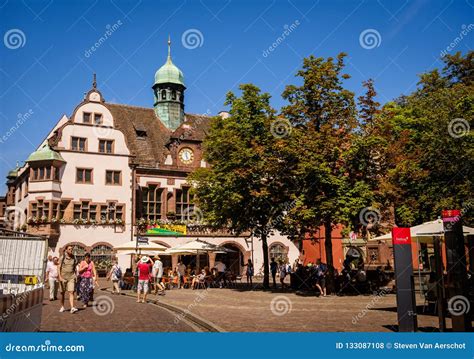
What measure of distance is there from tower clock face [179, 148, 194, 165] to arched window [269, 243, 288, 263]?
10160 mm

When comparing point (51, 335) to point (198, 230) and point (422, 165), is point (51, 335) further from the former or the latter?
point (198, 230)

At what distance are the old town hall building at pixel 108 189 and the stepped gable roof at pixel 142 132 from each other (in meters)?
0.10

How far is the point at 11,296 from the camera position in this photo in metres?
6.96

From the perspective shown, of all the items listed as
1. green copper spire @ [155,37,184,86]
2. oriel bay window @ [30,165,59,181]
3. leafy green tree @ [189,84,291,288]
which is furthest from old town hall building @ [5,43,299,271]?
leafy green tree @ [189,84,291,288]

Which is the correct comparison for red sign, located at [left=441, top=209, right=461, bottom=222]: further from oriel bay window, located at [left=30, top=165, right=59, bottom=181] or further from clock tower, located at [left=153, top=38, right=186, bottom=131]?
clock tower, located at [left=153, top=38, right=186, bottom=131]

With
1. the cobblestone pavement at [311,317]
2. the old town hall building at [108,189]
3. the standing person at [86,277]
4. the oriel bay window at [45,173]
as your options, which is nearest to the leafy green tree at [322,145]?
the cobblestone pavement at [311,317]

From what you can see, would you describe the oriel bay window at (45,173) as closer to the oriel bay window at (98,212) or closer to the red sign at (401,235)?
the oriel bay window at (98,212)

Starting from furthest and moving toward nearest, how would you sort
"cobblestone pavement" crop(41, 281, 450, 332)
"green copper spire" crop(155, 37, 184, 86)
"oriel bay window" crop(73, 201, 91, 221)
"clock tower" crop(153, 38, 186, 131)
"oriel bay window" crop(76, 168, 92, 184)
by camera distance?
1. "green copper spire" crop(155, 37, 184, 86)
2. "clock tower" crop(153, 38, 186, 131)
3. "oriel bay window" crop(76, 168, 92, 184)
4. "oriel bay window" crop(73, 201, 91, 221)
5. "cobblestone pavement" crop(41, 281, 450, 332)

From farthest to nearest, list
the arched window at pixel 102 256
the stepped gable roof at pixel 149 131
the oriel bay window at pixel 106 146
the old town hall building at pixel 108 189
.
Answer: the stepped gable roof at pixel 149 131 → the oriel bay window at pixel 106 146 → the arched window at pixel 102 256 → the old town hall building at pixel 108 189

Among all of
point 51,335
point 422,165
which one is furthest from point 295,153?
point 51,335

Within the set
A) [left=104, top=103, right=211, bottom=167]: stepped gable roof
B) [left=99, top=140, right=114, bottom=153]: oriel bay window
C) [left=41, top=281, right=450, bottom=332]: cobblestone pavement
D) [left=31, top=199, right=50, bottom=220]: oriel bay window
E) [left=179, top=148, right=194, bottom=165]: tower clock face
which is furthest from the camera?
[left=179, top=148, right=194, bottom=165]: tower clock face

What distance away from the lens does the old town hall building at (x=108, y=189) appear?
3522 centimetres

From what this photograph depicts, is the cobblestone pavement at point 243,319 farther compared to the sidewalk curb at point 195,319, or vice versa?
the cobblestone pavement at point 243,319

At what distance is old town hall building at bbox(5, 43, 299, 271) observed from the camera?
3522cm
